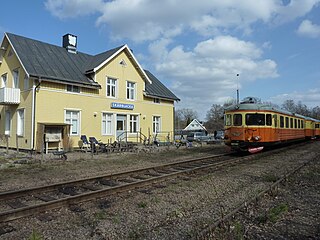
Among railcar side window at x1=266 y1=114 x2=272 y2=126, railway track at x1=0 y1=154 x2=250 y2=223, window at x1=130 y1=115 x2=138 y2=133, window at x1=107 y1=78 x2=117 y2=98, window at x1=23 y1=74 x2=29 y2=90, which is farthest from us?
window at x1=130 y1=115 x2=138 y2=133

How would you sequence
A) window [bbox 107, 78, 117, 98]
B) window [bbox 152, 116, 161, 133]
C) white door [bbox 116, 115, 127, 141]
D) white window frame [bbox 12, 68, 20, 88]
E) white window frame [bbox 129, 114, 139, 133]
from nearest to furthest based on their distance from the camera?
white window frame [bbox 12, 68, 20, 88], window [bbox 107, 78, 117, 98], white door [bbox 116, 115, 127, 141], white window frame [bbox 129, 114, 139, 133], window [bbox 152, 116, 161, 133]

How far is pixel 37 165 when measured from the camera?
12031 mm

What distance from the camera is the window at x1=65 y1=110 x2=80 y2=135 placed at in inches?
781

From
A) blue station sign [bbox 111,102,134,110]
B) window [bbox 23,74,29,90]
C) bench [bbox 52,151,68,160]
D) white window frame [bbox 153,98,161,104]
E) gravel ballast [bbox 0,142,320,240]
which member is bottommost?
gravel ballast [bbox 0,142,320,240]

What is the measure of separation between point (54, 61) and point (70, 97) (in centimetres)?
341

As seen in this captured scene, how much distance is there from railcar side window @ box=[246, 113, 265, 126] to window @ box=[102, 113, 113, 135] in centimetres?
1174

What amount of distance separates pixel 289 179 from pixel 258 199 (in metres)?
3.09

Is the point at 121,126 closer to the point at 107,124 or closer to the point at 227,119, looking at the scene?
the point at 107,124

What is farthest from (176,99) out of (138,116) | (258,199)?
(258,199)

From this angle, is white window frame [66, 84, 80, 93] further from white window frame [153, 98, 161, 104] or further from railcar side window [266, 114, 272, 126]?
railcar side window [266, 114, 272, 126]

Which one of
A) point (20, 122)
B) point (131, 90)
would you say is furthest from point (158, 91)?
point (20, 122)

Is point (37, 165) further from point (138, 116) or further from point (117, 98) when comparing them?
point (138, 116)

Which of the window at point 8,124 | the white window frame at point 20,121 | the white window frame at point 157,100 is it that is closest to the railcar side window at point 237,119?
the white window frame at point 157,100

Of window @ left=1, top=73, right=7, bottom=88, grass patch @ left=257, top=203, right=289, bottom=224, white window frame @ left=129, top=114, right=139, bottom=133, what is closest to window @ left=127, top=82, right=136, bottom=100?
white window frame @ left=129, top=114, right=139, bottom=133
